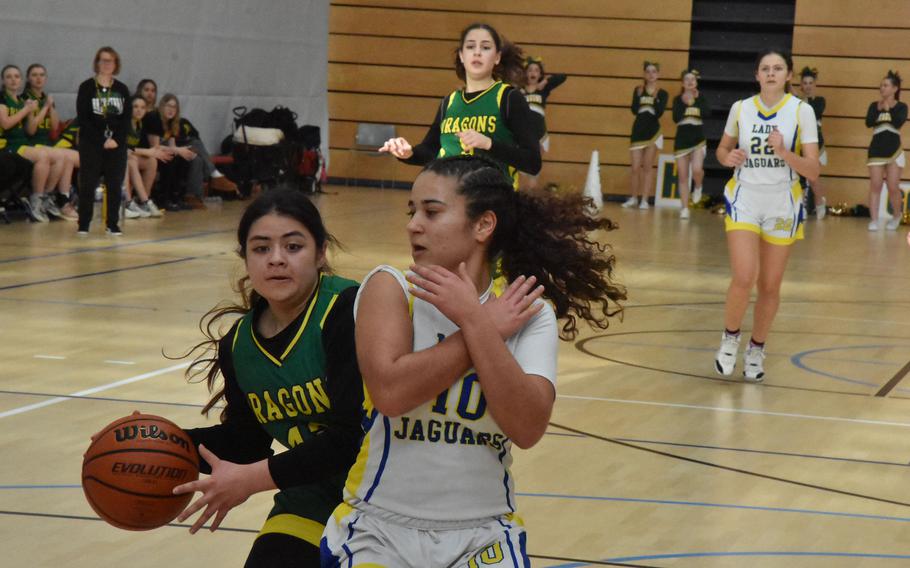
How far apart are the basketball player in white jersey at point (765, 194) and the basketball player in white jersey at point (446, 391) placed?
4230mm

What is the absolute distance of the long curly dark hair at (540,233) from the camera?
2373 mm

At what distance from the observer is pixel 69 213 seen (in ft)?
41.0

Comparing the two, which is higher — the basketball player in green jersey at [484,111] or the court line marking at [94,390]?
the basketball player in green jersey at [484,111]

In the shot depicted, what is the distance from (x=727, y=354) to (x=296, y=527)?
433 cm

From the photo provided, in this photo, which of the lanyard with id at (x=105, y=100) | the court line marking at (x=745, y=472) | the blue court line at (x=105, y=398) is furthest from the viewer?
the lanyard with id at (x=105, y=100)

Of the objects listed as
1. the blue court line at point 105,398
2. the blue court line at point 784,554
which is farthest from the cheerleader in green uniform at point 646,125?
the blue court line at point 784,554

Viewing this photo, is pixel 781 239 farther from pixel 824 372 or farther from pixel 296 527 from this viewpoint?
pixel 296 527

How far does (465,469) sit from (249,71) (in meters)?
16.0

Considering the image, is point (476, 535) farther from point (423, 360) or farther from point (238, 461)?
point (238, 461)

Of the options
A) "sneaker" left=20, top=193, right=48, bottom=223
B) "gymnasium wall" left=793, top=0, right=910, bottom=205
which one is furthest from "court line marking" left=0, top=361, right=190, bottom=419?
"gymnasium wall" left=793, top=0, right=910, bottom=205

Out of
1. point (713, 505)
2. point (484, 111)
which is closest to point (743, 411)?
point (713, 505)

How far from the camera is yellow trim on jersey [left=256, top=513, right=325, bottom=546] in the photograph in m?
2.64

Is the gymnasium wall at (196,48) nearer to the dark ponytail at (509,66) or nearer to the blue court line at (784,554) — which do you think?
the dark ponytail at (509,66)

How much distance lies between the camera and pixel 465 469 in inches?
89.0
